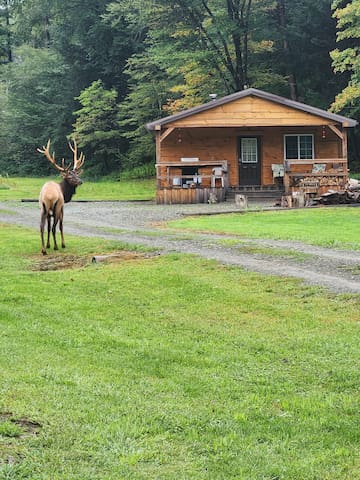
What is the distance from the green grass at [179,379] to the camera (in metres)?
4.07

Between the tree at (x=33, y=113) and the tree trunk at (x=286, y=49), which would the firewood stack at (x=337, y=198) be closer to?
the tree trunk at (x=286, y=49)

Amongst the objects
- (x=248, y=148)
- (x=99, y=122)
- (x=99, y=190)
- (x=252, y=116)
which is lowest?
(x=99, y=190)

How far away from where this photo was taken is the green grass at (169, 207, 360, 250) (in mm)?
14789

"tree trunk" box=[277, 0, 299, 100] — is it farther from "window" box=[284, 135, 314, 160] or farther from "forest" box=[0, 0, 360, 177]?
"window" box=[284, 135, 314, 160]

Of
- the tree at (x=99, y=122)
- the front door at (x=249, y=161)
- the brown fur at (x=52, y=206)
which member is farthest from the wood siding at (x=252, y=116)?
the tree at (x=99, y=122)

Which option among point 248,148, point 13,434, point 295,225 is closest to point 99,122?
point 248,148

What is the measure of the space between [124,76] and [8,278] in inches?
1754

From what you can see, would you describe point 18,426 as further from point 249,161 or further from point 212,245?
point 249,161

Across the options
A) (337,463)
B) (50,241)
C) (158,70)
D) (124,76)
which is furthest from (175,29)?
(337,463)

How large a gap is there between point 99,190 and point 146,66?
12.2 metres

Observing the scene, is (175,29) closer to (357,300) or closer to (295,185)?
(295,185)

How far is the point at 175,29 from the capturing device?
41.0 metres

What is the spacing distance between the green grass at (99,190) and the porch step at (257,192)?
4774mm

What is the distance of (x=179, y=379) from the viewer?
5.80m
